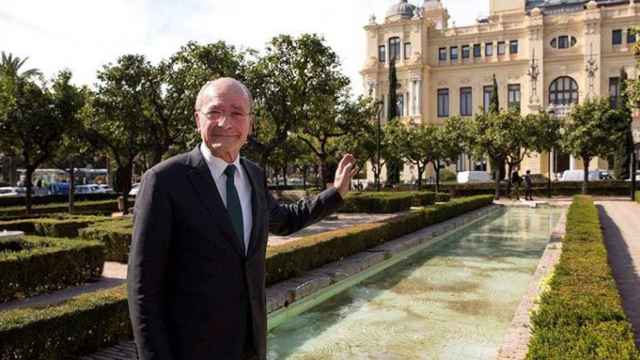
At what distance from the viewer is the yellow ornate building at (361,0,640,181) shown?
51.3 meters

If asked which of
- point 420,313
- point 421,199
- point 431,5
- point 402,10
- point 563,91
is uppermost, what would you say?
point 431,5

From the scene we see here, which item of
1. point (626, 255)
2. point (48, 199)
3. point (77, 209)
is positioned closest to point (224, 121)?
point (626, 255)

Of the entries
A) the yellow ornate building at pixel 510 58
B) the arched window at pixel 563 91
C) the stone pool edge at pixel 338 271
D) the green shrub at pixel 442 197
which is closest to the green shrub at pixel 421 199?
the green shrub at pixel 442 197

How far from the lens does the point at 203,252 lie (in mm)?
2090

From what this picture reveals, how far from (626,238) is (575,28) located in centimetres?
4555

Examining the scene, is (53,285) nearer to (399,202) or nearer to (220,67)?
(220,67)

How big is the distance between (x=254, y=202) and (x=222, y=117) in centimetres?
39

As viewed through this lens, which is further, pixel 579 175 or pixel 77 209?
pixel 579 175

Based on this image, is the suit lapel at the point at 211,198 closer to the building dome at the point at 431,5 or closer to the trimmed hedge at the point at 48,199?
the trimmed hedge at the point at 48,199

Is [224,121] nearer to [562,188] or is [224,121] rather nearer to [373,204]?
[373,204]

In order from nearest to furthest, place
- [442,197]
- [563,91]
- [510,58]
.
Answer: [442,197] < [563,91] < [510,58]

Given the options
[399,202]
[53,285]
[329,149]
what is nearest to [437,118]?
[329,149]

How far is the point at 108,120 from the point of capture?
18.1 metres

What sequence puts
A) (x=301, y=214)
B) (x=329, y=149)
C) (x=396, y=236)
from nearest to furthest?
(x=301, y=214)
(x=396, y=236)
(x=329, y=149)
